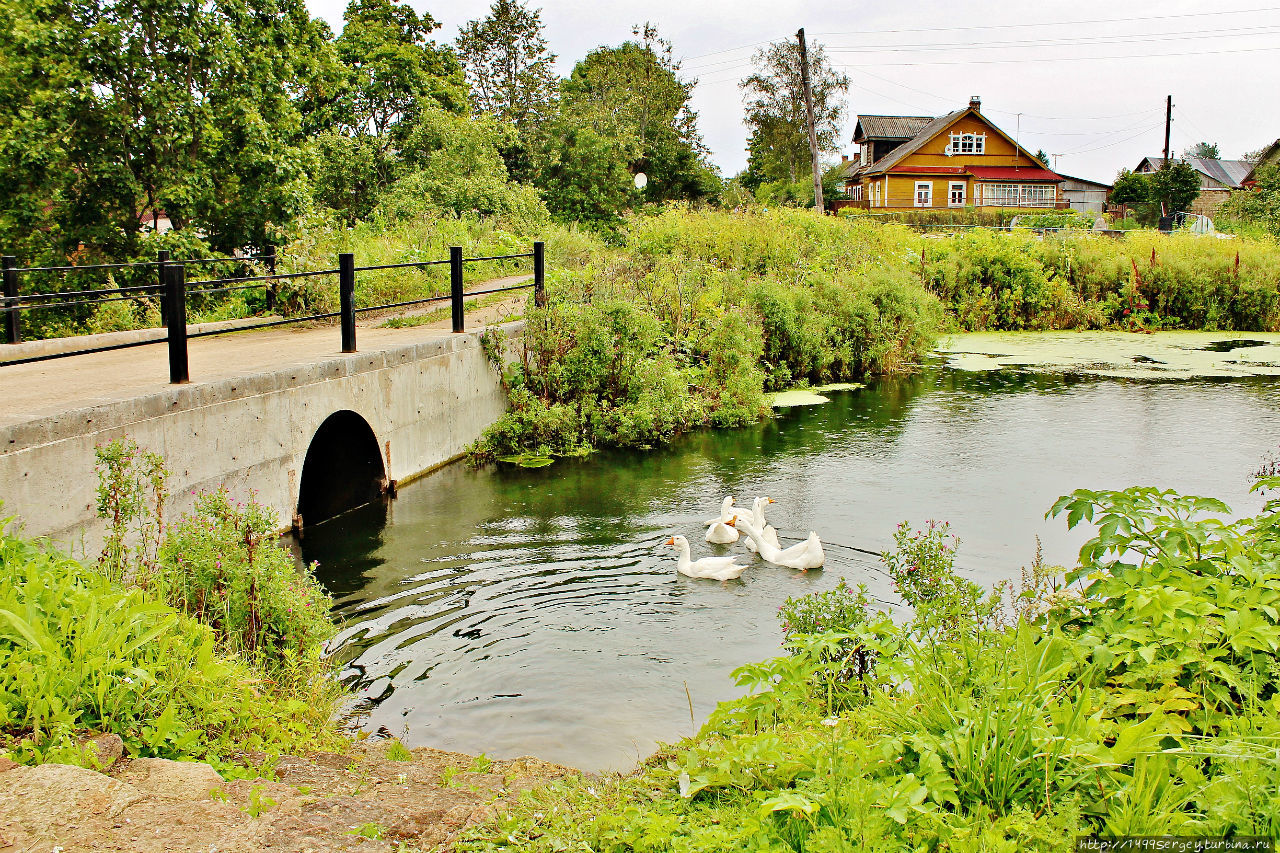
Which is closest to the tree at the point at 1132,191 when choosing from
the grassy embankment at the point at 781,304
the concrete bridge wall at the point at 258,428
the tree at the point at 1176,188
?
the tree at the point at 1176,188

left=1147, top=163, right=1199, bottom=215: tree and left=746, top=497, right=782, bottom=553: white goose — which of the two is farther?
left=1147, top=163, right=1199, bottom=215: tree

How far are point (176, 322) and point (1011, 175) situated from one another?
210 feet

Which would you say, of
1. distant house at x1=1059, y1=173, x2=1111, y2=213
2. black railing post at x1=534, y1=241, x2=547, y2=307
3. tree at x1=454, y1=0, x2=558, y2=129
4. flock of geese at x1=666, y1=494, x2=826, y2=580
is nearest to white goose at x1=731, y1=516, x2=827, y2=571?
flock of geese at x1=666, y1=494, x2=826, y2=580

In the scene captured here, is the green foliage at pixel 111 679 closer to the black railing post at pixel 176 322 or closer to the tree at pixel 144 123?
the black railing post at pixel 176 322

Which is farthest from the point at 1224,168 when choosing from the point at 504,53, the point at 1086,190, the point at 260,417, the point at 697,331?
the point at 260,417

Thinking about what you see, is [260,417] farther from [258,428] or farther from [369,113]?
[369,113]

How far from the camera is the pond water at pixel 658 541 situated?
239 inches

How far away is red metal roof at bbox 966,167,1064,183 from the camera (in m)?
62.8

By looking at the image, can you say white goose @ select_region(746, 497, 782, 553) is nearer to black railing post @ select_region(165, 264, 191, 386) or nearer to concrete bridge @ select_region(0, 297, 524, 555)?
concrete bridge @ select_region(0, 297, 524, 555)

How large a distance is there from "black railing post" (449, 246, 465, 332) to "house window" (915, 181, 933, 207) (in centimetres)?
5450

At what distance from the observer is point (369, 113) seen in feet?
104

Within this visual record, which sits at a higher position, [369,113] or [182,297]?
[369,113]

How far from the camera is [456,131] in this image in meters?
27.7

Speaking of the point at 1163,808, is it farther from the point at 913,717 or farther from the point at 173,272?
the point at 173,272
